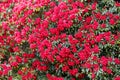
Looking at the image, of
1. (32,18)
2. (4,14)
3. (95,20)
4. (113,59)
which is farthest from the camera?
(4,14)

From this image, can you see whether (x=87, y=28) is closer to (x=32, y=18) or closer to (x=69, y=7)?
(x=69, y=7)

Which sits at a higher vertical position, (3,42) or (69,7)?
(69,7)

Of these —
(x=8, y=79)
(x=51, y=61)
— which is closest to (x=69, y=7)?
(x=51, y=61)

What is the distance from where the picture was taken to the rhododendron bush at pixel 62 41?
5953 mm

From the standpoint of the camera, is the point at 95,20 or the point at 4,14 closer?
the point at 95,20

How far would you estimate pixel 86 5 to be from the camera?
6.65 metres

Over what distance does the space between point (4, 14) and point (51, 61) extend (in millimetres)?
2118

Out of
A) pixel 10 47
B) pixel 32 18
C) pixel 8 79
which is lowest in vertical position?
pixel 8 79

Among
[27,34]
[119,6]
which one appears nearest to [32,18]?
[27,34]

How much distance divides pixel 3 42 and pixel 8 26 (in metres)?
0.50

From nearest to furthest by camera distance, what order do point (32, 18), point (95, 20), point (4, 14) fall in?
point (95, 20), point (32, 18), point (4, 14)

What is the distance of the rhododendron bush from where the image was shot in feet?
19.5

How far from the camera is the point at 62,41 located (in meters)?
6.14

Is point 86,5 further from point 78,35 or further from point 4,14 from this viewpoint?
point 4,14
